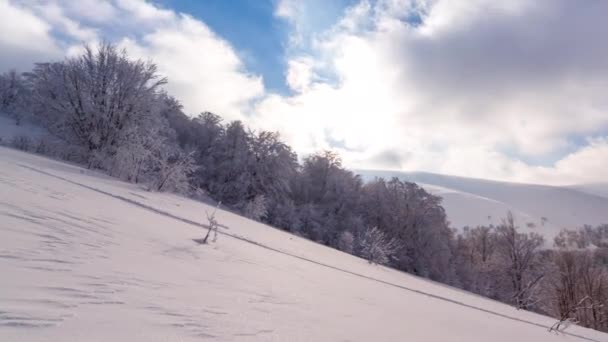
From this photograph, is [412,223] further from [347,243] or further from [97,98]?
[97,98]

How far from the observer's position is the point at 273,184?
27.2 m

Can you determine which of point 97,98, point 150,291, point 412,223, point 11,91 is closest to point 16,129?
point 97,98

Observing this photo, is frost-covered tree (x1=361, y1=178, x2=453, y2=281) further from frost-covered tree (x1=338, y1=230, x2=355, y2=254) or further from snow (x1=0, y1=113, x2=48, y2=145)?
snow (x1=0, y1=113, x2=48, y2=145)

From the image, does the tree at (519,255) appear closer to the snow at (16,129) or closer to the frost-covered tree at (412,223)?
the frost-covered tree at (412,223)

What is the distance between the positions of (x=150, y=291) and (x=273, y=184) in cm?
2502

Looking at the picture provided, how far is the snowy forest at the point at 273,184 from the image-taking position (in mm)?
16250

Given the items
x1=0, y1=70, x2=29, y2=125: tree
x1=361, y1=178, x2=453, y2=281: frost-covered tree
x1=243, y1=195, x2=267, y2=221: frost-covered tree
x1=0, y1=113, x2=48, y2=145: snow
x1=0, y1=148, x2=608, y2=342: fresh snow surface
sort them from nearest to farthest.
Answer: x1=0, y1=148, x2=608, y2=342: fresh snow surface < x1=243, y1=195, x2=267, y2=221: frost-covered tree < x1=0, y1=113, x2=48, y2=145: snow < x1=361, y1=178, x2=453, y2=281: frost-covered tree < x1=0, y1=70, x2=29, y2=125: tree

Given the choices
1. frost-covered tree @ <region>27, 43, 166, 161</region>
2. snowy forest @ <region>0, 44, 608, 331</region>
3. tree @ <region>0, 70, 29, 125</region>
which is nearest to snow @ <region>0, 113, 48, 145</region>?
snowy forest @ <region>0, 44, 608, 331</region>

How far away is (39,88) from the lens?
1823 cm

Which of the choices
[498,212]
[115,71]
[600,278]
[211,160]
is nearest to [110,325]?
[115,71]

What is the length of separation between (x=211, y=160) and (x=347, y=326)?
26787 mm

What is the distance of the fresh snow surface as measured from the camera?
63.6 inches

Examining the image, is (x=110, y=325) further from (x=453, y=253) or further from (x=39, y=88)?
(x=453, y=253)

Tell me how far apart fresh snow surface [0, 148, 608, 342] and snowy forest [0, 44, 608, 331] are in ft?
23.2
